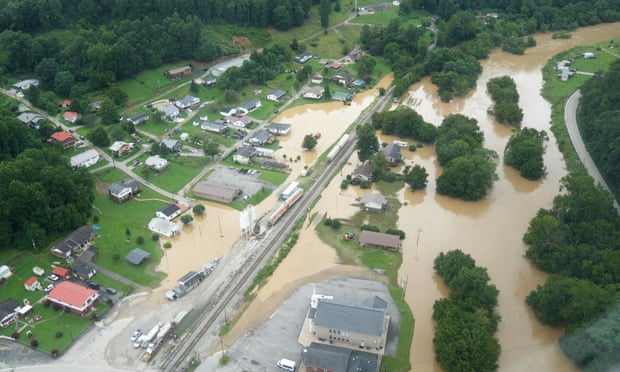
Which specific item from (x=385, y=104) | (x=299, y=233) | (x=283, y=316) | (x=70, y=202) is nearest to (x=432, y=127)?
(x=385, y=104)

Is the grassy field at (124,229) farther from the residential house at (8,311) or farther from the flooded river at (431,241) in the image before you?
the residential house at (8,311)

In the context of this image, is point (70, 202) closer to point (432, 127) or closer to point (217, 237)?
point (217, 237)

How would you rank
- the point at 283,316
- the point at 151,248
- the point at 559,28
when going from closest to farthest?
1. the point at 283,316
2. the point at 151,248
3. the point at 559,28

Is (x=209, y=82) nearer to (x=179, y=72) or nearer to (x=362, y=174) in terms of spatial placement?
(x=179, y=72)

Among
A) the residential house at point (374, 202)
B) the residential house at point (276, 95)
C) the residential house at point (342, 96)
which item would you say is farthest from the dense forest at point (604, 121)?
the residential house at point (276, 95)

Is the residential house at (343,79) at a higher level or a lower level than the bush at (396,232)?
higher
